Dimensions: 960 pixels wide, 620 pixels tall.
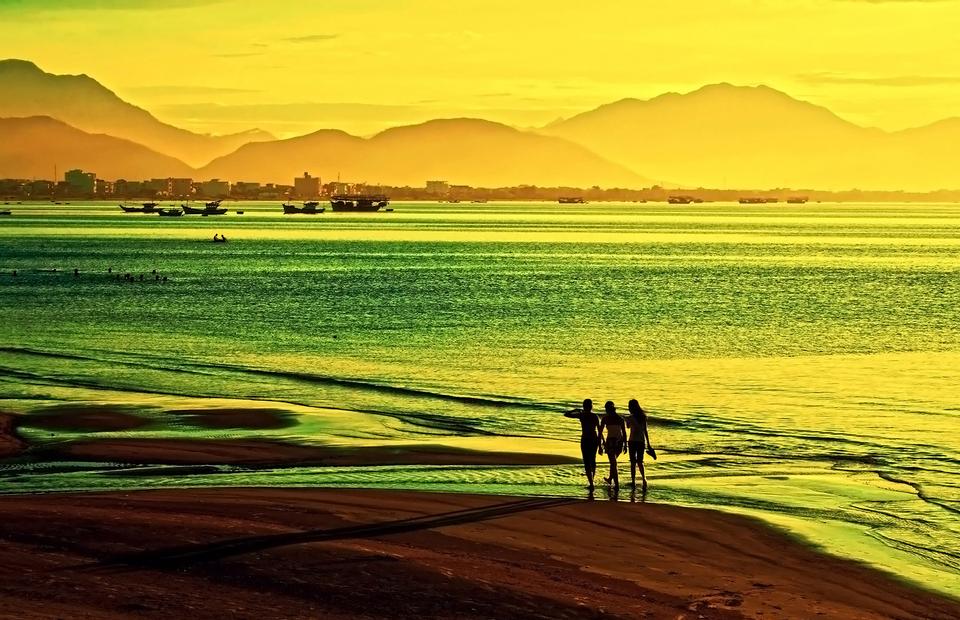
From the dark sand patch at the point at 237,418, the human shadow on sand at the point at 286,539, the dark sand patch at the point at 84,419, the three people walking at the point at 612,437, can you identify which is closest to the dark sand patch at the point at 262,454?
the dark sand patch at the point at 84,419

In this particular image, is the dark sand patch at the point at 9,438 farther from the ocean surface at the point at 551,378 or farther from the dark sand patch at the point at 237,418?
the dark sand patch at the point at 237,418

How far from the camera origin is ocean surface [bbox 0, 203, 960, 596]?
26.4m

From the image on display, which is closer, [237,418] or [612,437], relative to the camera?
[612,437]

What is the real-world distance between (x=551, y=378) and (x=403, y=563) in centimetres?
3170

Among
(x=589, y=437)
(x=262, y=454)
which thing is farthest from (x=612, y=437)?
(x=262, y=454)

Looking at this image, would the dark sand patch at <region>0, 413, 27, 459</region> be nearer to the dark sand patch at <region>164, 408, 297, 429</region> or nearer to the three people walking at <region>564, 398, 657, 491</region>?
the dark sand patch at <region>164, 408, 297, 429</region>

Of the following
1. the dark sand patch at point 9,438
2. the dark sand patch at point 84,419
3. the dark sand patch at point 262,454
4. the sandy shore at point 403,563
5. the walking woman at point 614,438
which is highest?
the walking woman at point 614,438

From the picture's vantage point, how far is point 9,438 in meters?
31.3

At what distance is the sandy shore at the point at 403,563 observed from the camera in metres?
16.1

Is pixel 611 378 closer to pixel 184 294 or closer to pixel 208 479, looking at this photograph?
pixel 208 479

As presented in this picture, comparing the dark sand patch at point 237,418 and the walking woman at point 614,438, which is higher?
the walking woman at point 614,438

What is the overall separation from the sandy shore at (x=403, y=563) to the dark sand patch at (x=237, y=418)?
38.7ft

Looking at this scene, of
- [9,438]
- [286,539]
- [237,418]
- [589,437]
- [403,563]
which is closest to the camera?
[403,563]

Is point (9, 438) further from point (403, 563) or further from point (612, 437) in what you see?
point (403, 563)
